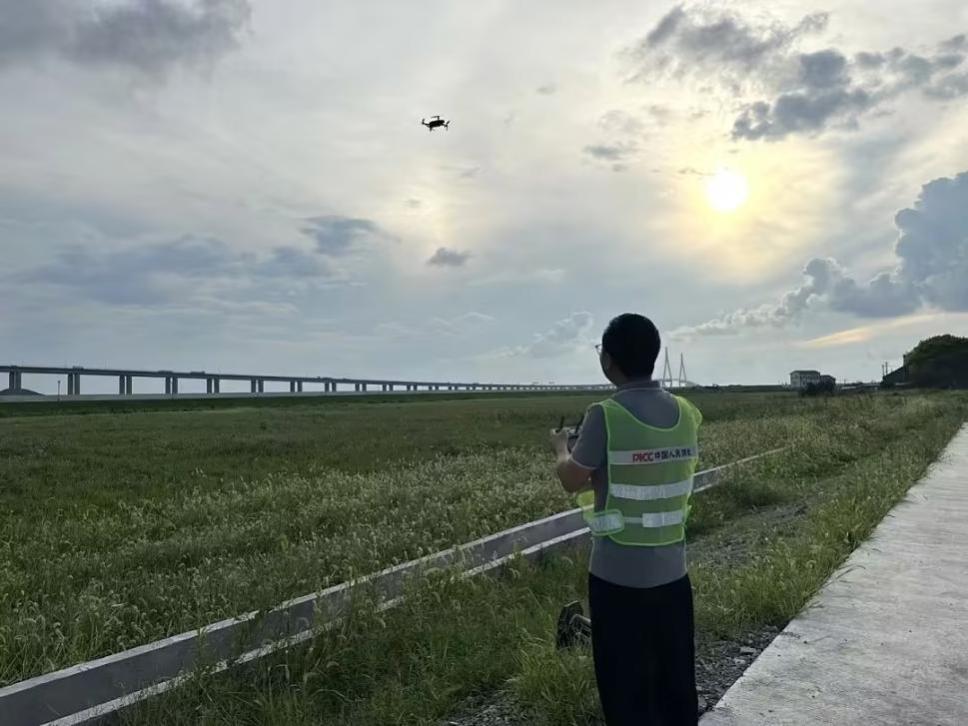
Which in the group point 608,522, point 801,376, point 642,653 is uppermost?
point 801,376

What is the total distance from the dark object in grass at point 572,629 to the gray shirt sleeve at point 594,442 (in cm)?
211

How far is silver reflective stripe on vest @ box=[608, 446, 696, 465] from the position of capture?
2.95 meters

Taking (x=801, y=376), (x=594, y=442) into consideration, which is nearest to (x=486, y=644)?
(x=594, y=442)

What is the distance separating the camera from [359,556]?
6.95 meters

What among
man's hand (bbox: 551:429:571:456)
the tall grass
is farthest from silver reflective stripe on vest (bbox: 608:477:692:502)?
the tall grass

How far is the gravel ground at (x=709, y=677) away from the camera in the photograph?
13.3ft

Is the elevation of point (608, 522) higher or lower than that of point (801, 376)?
lower

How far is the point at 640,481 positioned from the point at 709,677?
207 centimetres

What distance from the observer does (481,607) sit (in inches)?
223

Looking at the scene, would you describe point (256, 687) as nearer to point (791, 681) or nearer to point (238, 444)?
point (791, 681)

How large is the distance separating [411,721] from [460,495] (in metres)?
6.54

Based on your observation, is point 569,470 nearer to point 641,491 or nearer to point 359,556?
point 641,491

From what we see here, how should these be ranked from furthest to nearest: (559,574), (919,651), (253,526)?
(253,526)
(559,574)
(919,651)

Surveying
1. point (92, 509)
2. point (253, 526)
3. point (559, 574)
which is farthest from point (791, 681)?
point (92, 509)
